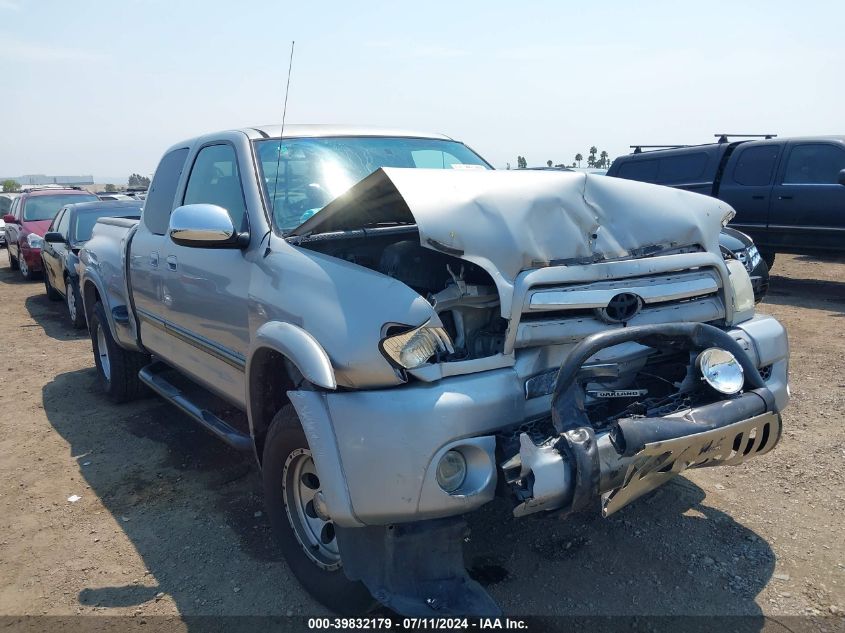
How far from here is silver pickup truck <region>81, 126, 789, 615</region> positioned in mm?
2295

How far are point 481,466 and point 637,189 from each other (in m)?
1.47

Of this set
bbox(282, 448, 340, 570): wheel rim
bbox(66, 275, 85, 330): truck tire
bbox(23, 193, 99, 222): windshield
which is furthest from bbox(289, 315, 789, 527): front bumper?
bbox(23, 193, 99, 222): windshield

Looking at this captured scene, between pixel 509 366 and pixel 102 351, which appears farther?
pixel 102 351

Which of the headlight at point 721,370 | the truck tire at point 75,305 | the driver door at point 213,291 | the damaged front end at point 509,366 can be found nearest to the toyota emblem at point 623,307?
the damaged front end at point 509,366

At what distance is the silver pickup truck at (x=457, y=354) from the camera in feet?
7.53

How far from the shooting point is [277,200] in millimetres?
3340

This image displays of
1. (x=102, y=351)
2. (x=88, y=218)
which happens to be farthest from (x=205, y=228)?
(x=88, y=218)

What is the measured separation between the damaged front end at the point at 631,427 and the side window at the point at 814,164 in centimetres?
799

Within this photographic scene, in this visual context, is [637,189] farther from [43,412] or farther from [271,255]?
[43,412]

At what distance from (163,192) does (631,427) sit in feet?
12.0

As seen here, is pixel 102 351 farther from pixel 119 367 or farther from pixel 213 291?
pixel 213 291

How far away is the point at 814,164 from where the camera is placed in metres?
9.34

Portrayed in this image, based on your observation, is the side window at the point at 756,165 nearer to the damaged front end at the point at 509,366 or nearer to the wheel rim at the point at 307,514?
the damaged front end at the point at 509,366

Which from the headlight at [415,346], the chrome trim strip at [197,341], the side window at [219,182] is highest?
the side window at [219,182]
